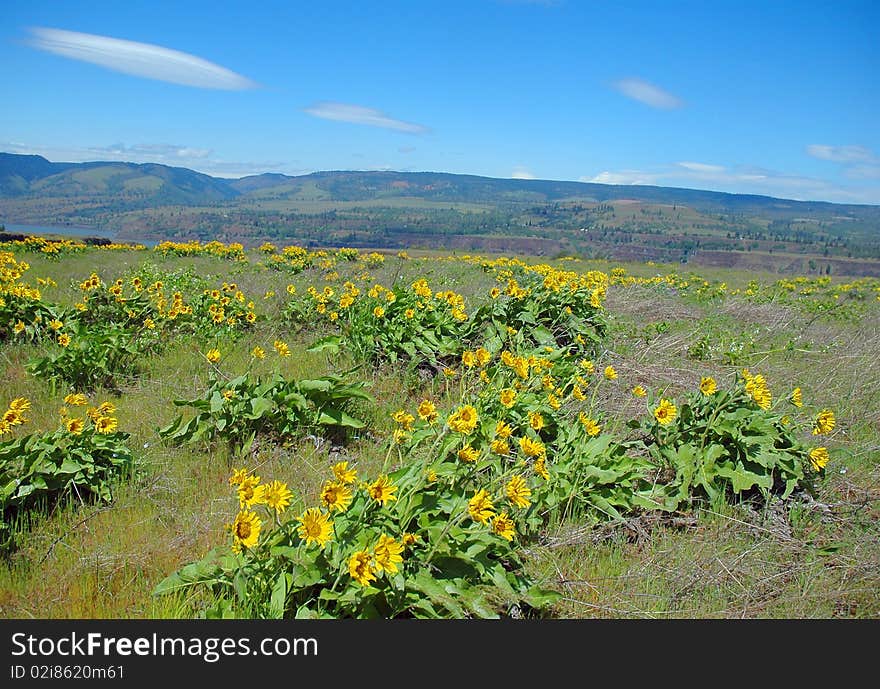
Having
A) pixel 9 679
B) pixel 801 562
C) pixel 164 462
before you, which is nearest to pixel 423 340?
pixel 164 462

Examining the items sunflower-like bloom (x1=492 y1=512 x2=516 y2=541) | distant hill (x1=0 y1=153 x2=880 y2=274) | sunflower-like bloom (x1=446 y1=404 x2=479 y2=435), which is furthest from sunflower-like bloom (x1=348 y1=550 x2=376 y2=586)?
distant hill (x1=0 y1=153 x2=880 y2=274)

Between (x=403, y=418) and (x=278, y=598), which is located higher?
(x=403, y=418)

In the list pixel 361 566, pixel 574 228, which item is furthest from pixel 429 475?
pixel 574 228

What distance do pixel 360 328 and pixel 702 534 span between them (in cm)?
360

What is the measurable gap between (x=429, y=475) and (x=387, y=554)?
47cm

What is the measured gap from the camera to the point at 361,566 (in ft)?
6.41

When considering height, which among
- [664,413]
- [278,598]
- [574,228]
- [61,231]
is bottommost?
[278,598]

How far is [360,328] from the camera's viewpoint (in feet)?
18.6

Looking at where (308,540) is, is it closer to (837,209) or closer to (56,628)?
(56,628)

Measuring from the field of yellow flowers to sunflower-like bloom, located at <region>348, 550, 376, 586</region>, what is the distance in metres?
0.01

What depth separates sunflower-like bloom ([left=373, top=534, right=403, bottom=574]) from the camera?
6.51ft

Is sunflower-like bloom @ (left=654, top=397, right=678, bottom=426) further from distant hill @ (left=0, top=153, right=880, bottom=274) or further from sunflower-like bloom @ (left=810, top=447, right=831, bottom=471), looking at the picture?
distant hill @ (left=0, top=153, right=880, bottom=274)

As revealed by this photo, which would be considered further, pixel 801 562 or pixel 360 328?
pixel 360 328

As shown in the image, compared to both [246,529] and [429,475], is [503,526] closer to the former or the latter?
[429,475]
